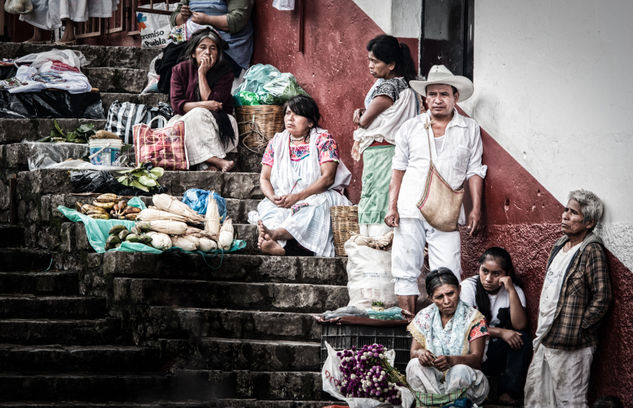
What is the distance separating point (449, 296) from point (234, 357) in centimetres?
178

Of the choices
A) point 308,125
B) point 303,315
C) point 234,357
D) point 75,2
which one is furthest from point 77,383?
point 75,2

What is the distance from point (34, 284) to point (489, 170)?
3.95 m

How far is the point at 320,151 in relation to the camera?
9516 millimetres

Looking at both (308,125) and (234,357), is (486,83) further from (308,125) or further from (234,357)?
(234,357)

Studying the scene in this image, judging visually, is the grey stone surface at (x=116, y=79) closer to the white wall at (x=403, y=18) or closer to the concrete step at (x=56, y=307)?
the white wall at (x=403, y=18)

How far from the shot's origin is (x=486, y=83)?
813cm

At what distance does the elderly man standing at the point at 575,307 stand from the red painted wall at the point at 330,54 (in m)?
3.16

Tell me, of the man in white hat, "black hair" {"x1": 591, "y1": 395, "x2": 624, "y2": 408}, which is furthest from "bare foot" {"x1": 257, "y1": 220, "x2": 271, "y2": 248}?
"black hair" {"x1": 591, "y1": 395, "x2": 624, "y2": 408}

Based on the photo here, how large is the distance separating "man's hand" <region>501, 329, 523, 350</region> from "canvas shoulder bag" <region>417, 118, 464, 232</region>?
3.31 feet

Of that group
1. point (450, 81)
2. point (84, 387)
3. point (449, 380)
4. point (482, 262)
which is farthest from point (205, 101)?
point (449, 380)

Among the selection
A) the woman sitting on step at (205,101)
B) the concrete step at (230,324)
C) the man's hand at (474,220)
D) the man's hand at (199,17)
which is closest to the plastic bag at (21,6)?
the man's hand at (199,17)

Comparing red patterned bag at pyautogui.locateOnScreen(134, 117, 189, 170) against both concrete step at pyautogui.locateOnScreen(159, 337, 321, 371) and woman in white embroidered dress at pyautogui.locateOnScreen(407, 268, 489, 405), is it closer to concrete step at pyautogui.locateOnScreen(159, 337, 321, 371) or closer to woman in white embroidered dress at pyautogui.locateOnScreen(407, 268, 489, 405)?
concrete step at pyautogui.locateOnScreen(159, 337, 321, 371)

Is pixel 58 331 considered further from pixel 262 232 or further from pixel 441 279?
pixel 441 279

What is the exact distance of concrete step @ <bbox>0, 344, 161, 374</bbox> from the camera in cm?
784
